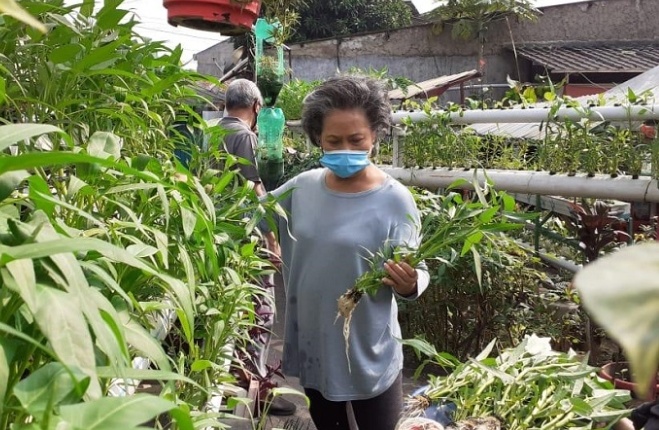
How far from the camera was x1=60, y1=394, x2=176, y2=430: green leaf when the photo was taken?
0.56 meters

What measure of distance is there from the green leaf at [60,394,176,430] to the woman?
1.44 metres

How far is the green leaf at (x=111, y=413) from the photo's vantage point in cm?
56

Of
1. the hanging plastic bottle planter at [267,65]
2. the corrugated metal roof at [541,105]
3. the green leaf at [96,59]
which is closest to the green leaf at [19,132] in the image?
the green leaf at [96,59]

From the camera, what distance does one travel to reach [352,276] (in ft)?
6.92

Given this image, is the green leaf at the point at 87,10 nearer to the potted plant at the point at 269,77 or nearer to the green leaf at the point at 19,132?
the green leaf at the point at 19,132

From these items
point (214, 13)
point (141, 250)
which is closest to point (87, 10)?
point (141, 250)

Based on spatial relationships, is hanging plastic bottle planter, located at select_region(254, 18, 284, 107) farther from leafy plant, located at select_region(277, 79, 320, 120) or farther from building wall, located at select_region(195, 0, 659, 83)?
building wall, located at select_region(195, 0, 659, 83)

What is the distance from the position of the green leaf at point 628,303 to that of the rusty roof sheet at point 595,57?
45.8ft

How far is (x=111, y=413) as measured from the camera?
57 centimetres

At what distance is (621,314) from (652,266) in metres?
0.03

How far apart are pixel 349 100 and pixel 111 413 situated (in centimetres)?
170

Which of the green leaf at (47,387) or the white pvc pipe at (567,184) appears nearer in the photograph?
the green leaf at (47,387)

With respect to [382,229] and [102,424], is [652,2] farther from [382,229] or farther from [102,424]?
[102,424]

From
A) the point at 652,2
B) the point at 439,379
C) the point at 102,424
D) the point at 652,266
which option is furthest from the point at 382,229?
the point at 652,2
